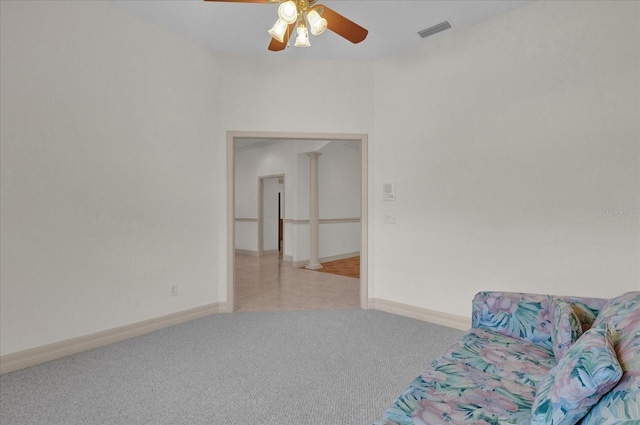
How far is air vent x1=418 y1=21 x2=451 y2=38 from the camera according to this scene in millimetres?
3293

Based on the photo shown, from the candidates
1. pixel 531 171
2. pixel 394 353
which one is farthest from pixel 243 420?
pixel 531 171

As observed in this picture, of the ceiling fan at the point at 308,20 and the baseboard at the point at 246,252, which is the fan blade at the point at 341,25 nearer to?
the ceiling fan at the point at 308,20

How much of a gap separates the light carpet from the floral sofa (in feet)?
2.28

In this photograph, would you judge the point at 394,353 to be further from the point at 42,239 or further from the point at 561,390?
the point at 42,239

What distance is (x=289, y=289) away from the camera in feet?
16.8

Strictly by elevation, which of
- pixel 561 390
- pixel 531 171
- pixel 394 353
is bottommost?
pixel 394 353

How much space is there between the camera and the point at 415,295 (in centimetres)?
378

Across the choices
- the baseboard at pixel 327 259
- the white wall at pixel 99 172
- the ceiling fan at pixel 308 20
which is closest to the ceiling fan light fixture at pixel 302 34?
the ceiling fan at pixel 308 20

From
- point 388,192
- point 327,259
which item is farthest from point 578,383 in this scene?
point 327,259

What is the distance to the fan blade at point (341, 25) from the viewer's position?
7.34 feet

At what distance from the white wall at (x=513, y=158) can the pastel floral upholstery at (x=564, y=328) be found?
1358 millimetres

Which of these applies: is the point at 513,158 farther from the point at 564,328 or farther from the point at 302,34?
the point at 302,34

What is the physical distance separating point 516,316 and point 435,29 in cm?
276

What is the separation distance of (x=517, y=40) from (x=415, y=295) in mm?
2641
